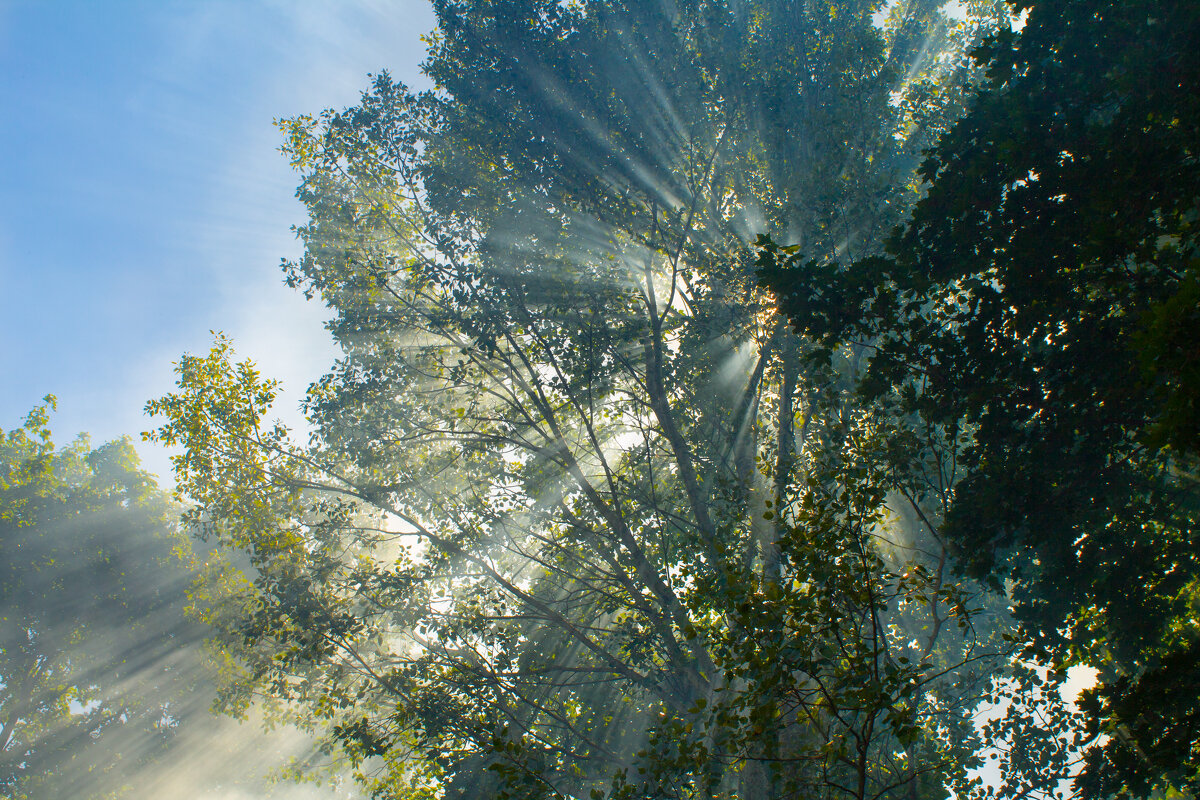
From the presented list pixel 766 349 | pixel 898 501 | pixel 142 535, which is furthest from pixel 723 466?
pixel 142 535

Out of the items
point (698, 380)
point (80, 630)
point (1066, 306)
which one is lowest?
point (80, 630)

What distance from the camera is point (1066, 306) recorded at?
219 inches

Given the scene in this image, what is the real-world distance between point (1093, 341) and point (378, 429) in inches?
397

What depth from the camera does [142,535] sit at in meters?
25.0

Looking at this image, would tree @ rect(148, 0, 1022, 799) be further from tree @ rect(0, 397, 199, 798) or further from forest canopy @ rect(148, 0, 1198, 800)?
tree @ rect(0, 397, 199, 798)

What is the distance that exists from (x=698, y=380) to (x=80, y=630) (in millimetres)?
26540

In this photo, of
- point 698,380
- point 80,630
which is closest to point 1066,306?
point 698,380

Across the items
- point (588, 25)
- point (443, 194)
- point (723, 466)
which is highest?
point (588, 25)

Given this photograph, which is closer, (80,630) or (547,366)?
(547,366)

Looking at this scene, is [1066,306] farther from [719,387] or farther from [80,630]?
[80,630]

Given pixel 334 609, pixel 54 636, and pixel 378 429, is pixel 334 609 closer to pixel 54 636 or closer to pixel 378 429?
pixel 378 429

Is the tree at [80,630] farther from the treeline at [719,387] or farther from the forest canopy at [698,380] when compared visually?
the forest canopy at [698,380]

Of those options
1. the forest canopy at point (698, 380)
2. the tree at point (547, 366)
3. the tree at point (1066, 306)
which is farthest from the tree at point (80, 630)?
the tree at point (1066, 306)

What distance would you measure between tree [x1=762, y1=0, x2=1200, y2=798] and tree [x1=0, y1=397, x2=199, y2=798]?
28976mm
